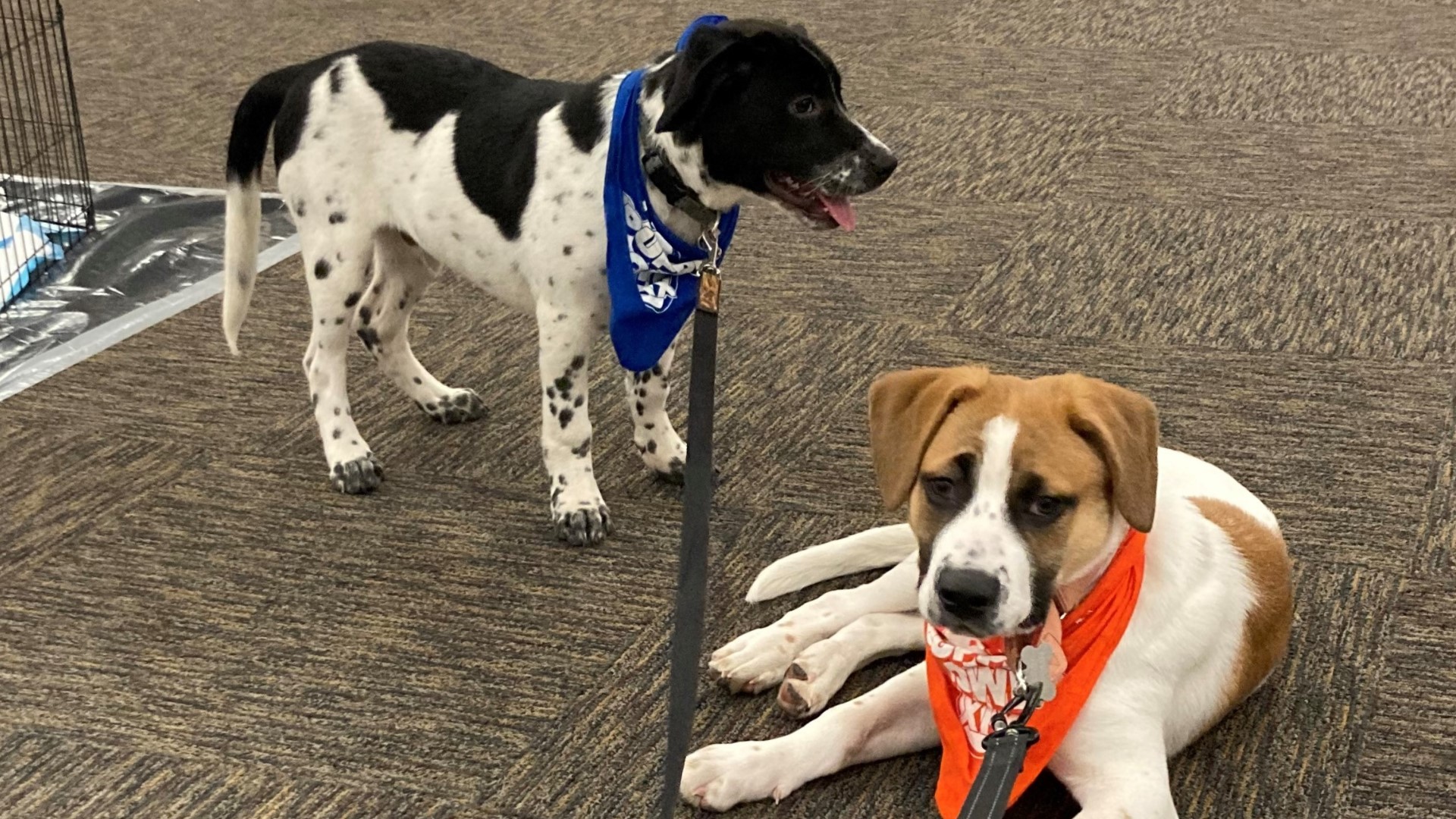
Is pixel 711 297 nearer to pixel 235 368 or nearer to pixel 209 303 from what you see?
pixel 235 368

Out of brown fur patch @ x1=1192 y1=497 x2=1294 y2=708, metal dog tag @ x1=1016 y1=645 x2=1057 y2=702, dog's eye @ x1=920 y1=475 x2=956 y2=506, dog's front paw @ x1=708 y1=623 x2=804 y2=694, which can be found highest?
dog's eye @ x1=920 y1=475 x2=956 y2=506

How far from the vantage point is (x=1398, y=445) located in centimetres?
291

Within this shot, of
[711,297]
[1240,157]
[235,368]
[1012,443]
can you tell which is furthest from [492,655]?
[1240,157]

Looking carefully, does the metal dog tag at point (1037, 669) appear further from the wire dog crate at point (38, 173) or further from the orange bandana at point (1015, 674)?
the wire dog crate at point (38, 173)

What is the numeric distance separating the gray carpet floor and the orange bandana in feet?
0.52

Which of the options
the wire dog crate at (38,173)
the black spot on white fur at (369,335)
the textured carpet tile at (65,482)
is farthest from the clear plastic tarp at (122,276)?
the black spot on white fur at (369,335)

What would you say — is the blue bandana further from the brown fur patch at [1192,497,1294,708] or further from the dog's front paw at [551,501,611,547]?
the brown fur patch at [1192,497,1294,708]

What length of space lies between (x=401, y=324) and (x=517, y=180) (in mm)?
580

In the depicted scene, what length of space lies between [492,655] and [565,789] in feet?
1.27

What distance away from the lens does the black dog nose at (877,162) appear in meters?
2.48

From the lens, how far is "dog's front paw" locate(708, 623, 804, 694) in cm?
228

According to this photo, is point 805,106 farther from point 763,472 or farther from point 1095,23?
point 1095,23

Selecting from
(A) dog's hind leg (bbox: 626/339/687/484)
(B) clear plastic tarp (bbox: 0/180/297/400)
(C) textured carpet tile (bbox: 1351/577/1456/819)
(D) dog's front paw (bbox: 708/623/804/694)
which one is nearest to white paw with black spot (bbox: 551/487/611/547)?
(A) dog's hind leg (bbox: 626/339/687/484)

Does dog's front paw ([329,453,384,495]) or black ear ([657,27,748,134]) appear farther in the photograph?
dog's front paw ([329,453,384,495])
